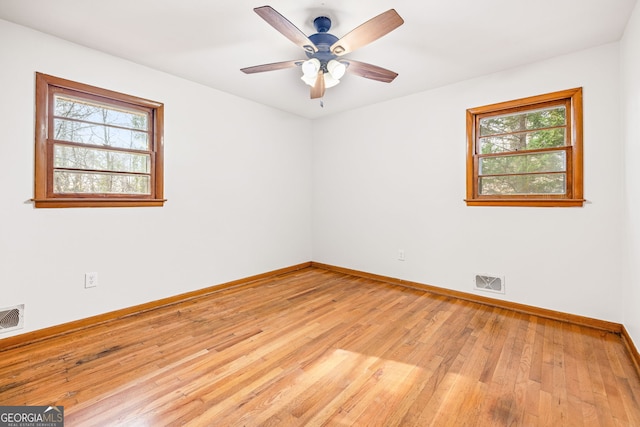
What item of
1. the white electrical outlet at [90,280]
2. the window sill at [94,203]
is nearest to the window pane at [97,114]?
the window sill at [94,203]

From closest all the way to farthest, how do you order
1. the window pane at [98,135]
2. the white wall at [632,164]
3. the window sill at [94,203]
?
the white wall at [632,164], the window sill at [94,203], the window pane at [98,135]

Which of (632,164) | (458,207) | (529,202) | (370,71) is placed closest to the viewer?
(632,164)

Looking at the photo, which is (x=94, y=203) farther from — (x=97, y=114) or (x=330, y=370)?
(x=330, y=370)

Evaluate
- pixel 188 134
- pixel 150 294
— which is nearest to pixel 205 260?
pixel 150 294

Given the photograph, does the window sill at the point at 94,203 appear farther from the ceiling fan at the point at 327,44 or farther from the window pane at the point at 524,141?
the window pane at the point at 524,141

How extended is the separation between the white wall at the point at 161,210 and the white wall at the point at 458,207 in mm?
751

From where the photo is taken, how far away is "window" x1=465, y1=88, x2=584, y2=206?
274cm

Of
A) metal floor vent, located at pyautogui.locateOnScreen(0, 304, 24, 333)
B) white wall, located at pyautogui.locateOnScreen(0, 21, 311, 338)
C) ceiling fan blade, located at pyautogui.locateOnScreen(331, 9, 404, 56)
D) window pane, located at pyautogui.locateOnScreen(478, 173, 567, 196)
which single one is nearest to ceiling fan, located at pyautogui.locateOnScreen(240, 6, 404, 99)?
ceiling fan blade, located at pyautogui.locateOnScreen(331, 9, 404, 56)

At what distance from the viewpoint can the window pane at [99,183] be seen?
256 cm

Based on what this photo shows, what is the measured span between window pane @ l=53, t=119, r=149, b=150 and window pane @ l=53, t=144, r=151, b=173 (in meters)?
0.08

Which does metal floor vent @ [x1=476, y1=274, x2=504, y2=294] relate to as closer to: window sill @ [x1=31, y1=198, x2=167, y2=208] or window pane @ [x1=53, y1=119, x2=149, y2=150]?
window sill @ [x1=31, y1=198, x2=167, y2=208]

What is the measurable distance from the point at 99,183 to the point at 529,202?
13.9 ft

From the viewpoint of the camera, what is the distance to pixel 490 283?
3.18 metres

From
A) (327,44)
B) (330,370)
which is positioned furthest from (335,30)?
(330,370)
